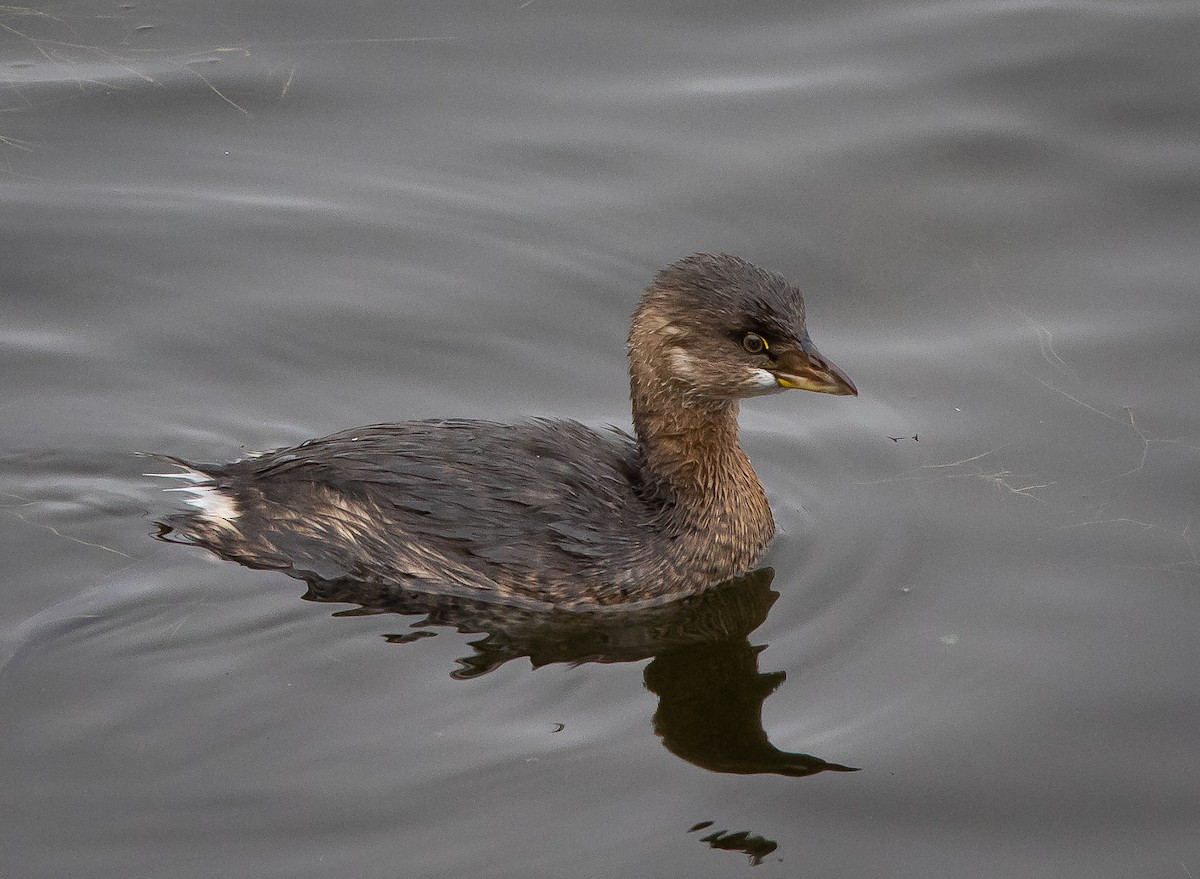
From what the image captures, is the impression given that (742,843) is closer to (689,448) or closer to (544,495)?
(544,495)

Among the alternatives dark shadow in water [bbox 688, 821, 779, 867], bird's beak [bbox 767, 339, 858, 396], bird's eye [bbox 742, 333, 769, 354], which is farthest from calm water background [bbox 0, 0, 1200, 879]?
bird's eye [bbox 742, 333, 769, 354]

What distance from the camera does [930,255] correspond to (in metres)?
8.19

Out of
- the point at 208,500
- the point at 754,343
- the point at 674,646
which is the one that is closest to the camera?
the point at 674,646

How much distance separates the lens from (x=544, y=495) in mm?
6203

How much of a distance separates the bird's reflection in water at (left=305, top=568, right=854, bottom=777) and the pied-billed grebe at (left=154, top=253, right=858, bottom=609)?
7 centimetres

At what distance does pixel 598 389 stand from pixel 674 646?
1592 mm

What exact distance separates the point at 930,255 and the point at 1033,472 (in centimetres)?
163

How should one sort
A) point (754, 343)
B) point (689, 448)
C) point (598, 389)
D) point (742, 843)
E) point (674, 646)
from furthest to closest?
point (598, 389) < point (689, 448) < point (754, 343) < point (674, 646) < point (742, 843)

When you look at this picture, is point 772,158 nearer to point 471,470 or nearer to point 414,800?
point 471,470

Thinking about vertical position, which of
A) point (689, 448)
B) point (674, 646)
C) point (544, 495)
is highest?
point (689, 448)

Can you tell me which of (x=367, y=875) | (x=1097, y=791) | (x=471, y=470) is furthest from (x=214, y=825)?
(x=1097, y=791)

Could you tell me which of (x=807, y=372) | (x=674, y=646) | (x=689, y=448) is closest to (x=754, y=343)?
(x=807, y=372)

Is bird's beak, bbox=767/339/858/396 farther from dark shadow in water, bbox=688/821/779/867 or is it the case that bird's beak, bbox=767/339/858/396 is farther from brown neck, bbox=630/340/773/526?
dark shadow in water, bbox=688/821/779/867

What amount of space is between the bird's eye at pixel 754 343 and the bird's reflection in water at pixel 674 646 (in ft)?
2.91
